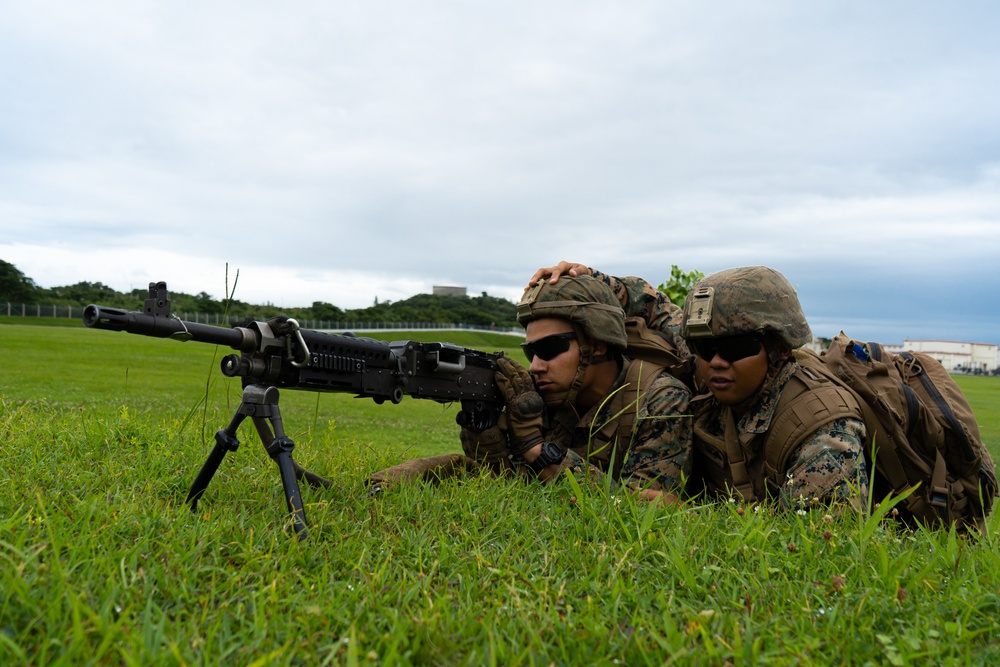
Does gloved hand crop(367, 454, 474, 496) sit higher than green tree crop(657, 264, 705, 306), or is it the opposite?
green tree crop(657, 264, 705, 306)

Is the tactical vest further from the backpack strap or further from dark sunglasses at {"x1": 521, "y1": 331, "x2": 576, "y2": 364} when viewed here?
dark sunglasses at {"x1": 521, "y1": 331, "x2": 576, "y2": 364}

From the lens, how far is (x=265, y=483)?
4.05 m

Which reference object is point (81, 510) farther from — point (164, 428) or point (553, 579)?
point (164, 428)

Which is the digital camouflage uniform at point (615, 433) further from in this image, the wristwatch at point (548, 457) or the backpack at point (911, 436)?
the backpack at point (911, 436)

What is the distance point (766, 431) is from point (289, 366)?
9.51 feet

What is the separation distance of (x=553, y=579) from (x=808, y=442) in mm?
2142

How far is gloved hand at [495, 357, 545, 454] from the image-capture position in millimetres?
4988

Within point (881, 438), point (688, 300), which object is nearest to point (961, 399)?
point (881, 438)

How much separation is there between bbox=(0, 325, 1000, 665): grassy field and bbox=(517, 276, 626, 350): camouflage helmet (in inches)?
52.9

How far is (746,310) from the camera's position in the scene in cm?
444

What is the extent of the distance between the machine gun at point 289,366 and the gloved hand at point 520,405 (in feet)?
1.21

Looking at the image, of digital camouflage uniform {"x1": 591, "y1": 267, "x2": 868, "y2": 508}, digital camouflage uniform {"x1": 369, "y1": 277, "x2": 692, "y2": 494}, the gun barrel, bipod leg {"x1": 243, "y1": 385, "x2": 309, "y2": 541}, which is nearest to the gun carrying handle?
digital camouflage uniform {"x1": 369, "y1": 277, "x2": 692, "y2": 494}

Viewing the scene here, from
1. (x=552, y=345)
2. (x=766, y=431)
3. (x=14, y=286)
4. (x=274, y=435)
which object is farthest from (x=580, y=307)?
(x=14, y=286)

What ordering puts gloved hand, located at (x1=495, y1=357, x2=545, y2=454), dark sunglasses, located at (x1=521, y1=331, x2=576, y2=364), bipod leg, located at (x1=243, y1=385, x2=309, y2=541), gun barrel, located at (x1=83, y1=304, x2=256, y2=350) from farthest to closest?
1. dark sunglasses, located at (x1=521, y1=331, x2=576, y2=364)
2. gloved hand, located at (x1=495, y1=357, x2=545, y2=454)
3. bipod leg, located at (x1=243, y1=385, x2=309, y2=541)
4. gun barrel, located at (x1=83, y1=304, x2=256, y2=350)
